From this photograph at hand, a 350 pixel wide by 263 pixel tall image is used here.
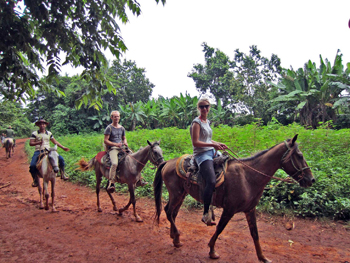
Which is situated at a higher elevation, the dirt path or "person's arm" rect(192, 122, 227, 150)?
"person's arm" rect(192, 122, 227, 150)

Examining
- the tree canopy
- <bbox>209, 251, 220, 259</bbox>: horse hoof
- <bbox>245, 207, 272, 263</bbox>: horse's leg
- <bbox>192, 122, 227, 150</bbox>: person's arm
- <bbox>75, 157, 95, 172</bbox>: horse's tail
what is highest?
the tree canopy

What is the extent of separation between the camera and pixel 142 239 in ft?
15.2

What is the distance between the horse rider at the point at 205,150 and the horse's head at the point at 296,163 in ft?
3.08

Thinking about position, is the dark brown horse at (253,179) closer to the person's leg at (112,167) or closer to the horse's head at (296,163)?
the horse's head at (296,163)

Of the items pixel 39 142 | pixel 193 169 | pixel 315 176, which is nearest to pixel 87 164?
pixel 39 142

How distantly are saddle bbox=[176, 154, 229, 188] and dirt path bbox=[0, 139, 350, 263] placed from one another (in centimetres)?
124

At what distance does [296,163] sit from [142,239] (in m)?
3.14

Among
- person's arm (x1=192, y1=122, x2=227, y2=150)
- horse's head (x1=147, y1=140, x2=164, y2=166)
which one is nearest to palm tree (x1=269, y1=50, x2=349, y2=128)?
horse's head (x1=147, y1=140, x2=164, y2=166)

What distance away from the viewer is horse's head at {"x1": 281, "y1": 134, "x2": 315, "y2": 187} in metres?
3.58

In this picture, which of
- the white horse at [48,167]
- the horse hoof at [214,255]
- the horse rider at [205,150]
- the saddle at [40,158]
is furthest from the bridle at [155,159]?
the saddle at [40,158]

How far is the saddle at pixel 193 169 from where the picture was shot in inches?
153

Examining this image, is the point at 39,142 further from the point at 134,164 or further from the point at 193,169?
the point at 193,169

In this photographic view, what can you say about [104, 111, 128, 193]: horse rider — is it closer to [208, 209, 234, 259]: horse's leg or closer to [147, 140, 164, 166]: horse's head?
[147, 140, 164, 166]: horse's head

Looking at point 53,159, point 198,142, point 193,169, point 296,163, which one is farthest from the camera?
point 53,159
